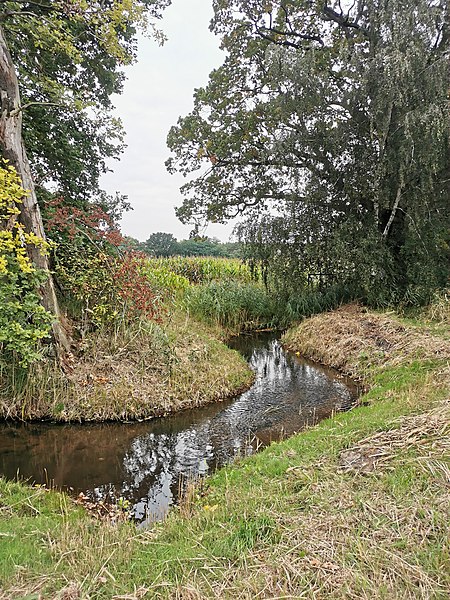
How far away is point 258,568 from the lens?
216 cm

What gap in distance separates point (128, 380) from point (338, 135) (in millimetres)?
7530

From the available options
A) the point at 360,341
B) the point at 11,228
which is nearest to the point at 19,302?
the point at 11,228

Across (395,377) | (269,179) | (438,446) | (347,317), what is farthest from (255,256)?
(438,446)

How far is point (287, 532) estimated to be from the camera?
245cm

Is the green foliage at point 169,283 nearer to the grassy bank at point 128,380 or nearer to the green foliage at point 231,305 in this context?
the green foliage at point 231,305

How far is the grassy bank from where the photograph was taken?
553 cm

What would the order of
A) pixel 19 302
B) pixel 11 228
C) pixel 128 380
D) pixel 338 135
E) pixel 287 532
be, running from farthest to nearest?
pixel 338 135, pixel 128 380, pixel 19 302, pixel 11 228, pixel 287 532

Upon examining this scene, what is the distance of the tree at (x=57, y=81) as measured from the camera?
5.57 meters

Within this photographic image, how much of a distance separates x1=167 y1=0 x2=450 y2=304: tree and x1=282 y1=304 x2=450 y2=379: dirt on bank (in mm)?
1282

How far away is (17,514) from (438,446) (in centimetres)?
346

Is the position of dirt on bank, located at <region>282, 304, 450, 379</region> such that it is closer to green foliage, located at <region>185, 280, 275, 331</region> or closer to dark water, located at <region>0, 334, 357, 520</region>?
dark water, located at <region>0, 334, 357, 520</region>

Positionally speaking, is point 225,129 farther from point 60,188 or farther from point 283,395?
point 283,395

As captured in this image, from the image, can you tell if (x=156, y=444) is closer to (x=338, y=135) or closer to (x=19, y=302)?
(x=19, y=302)

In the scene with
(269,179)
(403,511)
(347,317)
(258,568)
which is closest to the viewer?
(258,568)
